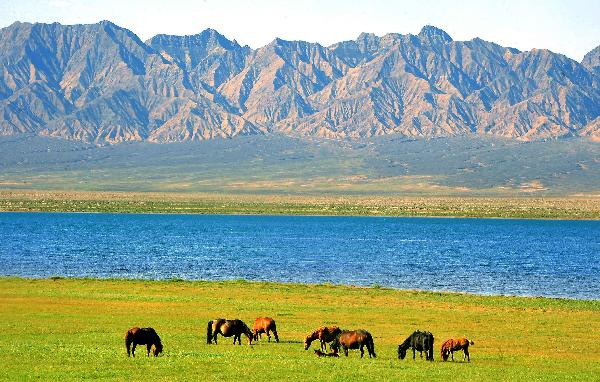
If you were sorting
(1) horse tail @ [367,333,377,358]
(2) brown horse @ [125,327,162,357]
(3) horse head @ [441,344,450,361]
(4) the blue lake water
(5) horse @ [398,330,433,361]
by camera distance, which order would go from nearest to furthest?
(2) brown horse @ [125,327,162,357] < (1) horse tail @ [367,333,377,358] < (5) horse @ [398,330,433,361] < (3) horse head @ [441,344,450,361] < (4) the blue lake water

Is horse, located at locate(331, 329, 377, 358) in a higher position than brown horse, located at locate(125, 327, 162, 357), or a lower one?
lower

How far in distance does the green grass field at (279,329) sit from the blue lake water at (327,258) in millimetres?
11724

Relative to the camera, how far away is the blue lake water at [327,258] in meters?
71.0

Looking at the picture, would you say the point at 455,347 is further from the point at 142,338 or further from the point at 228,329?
the point at 142,338

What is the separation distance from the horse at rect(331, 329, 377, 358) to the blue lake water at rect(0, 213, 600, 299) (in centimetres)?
3300

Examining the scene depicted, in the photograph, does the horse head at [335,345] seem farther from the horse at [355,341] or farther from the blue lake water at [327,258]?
the blue lake water at [327,258]

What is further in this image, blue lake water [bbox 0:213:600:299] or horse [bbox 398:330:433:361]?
blue lake water [bbox 0:213:600:299]

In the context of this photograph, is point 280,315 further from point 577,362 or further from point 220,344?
point 577,362

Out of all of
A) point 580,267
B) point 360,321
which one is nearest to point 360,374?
point 360,321

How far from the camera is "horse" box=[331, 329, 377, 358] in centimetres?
3043

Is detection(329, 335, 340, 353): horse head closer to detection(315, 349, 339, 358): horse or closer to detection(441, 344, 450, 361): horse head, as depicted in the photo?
detection(315, 349, 339, 358): horse

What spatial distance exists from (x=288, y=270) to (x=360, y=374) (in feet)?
172

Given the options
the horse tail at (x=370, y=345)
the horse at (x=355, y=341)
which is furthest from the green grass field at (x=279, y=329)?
the horse at (x=355, y=341)

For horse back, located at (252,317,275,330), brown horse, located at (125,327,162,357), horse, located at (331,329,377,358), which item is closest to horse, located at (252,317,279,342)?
horse back, located at (252,317,275,330)
